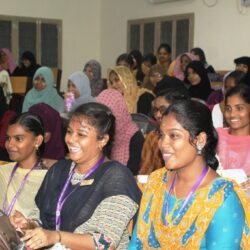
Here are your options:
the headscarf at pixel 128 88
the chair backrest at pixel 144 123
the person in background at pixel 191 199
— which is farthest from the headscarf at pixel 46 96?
the person in background at pixel 191 199

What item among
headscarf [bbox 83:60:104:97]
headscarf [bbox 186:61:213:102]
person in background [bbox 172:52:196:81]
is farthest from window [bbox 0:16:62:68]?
headscarf [bbox 186:61:213:102]

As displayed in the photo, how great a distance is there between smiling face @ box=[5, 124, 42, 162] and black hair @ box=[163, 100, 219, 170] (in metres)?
1.13

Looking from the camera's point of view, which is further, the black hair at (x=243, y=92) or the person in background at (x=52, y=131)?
the person in background at (x=52, y=131)

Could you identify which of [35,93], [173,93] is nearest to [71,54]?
[35,93]

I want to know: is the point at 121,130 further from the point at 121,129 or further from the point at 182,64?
the point at 182,64

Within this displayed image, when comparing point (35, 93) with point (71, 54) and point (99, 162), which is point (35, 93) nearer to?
point (99, 162)

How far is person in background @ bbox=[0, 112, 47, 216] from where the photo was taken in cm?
261

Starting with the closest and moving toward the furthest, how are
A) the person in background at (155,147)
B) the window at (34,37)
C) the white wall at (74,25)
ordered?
1. the person in background at (155,147)
2. the window at (34,37)
3. the white wall at (74,25)

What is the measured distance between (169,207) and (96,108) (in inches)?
21.8

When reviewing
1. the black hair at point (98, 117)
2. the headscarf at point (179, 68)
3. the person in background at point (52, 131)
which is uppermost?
the headscarf at point (179, 68)

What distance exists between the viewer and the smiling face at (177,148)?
69.1 inches

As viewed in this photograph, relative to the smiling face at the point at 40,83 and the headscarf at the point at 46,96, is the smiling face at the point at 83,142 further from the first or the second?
the smiling face at the point at 40,83

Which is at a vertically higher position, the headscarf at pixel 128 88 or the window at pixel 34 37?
the window at pixel 34 37

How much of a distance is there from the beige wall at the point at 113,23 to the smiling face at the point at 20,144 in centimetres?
596
